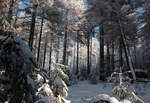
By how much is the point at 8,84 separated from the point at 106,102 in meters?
3.44

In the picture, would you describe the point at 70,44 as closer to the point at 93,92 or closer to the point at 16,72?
the point at 93,92

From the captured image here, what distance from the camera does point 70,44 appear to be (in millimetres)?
34094

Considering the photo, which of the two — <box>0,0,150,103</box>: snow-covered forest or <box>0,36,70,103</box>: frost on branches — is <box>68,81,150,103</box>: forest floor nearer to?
<box>0,0,150,103</box>: snow-covered forest

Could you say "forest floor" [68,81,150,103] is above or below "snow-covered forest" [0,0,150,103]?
below

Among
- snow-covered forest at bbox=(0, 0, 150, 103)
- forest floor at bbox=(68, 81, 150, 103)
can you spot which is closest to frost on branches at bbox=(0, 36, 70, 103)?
snow-covered forest at bbox=(0, 0, 150, 103)

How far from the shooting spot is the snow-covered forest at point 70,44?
4.59 metres

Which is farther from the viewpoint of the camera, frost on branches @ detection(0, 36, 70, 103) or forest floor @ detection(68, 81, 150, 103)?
forest floor @ detection(68, 81, 150, 103)

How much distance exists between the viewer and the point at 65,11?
25062mm

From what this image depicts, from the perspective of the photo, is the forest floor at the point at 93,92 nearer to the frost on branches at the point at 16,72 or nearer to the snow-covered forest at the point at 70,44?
the snow-covered forest at the point at 70,44

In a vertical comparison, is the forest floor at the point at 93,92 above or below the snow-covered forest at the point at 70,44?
below

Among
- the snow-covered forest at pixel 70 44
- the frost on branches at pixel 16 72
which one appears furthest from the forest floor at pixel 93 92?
the frost on branches at pixel 16 72

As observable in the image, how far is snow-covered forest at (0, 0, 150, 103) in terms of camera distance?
181 inches

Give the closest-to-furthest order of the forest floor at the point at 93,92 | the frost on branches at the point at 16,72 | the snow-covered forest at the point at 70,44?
the frost on branches at the point at 16,72
the snow-covered forest at the point at 70,44
the forest floor at the point at 93,92

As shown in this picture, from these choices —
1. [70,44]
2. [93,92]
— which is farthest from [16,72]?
[70,44]
